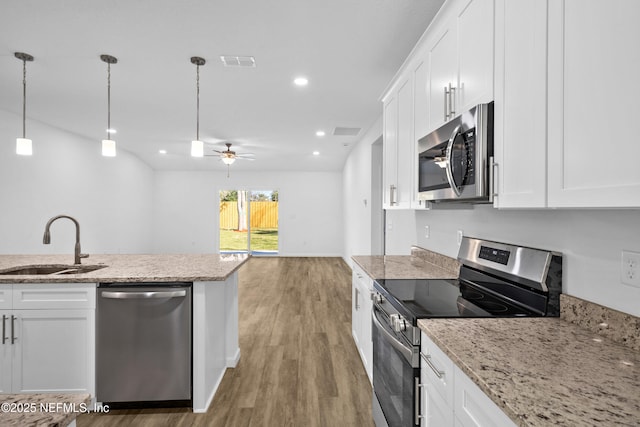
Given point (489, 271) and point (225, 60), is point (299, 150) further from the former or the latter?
point (489, 271)

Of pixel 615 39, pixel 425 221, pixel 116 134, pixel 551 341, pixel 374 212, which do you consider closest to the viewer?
pixel 615 39

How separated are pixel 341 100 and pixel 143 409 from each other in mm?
3646

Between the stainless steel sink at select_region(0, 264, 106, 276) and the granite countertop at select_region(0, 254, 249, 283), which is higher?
the granite countertop at select_region(0, 254, 249, 283)

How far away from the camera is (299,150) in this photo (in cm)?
725

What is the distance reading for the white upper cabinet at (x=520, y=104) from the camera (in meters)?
1.04

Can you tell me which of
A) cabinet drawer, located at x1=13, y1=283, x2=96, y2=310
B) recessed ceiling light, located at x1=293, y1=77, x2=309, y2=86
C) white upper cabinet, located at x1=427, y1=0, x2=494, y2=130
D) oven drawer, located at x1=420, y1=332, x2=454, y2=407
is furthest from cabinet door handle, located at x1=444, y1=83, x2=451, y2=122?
cabinet drawer, located at x1=13, y1=283, x2=96, y2=310

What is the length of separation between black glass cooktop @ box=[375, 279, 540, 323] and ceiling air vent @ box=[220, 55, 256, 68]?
2.32 meters

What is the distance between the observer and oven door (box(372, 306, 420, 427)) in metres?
1.32

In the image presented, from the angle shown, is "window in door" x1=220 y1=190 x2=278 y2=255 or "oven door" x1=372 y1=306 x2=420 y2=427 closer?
"oven door" x1=372 y1=306 x2=420 y2=427

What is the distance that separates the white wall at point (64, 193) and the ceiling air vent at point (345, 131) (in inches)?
188

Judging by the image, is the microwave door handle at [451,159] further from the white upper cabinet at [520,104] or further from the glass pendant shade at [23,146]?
the glass pendant shade at [23,146]

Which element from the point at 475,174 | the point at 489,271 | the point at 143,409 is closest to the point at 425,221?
the point at 489,271

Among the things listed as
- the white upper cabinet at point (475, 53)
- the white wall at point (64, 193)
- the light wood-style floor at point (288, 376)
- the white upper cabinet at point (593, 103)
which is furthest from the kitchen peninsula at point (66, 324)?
the white wall at point (64, 193)

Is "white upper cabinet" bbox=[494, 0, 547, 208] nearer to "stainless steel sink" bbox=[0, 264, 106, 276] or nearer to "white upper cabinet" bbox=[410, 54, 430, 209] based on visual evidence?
"white upper cabinet" bbox=[410, 54, 430, 209]
